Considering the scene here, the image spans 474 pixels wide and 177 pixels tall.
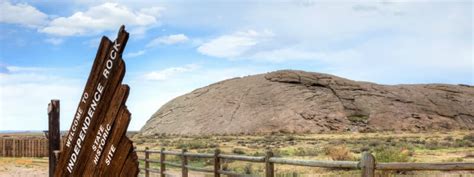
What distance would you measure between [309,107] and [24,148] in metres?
51.4

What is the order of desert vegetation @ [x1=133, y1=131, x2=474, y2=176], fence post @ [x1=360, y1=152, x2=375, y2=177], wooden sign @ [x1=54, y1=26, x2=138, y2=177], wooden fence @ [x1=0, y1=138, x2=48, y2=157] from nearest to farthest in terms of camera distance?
wooden sign @ [x1=54, y1=26, x2=138, y2=177], fence post @ [x1=360, y1=152, x2=375, y2=177], desert vegetation @ [x1=133, y1=131, x2=474, y2=176], wooden fence @ [x1=0, y1=138, x2=48, y2=157]

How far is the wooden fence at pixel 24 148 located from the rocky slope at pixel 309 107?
41898mm

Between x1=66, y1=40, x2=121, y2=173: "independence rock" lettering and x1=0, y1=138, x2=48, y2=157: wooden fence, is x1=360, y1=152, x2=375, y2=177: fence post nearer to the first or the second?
x1=66, y1=40, x2=121, y2=173: "independence rock" lettering

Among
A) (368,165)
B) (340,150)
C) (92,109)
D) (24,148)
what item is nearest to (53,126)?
(92,109)

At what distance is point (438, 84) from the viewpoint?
105812mm

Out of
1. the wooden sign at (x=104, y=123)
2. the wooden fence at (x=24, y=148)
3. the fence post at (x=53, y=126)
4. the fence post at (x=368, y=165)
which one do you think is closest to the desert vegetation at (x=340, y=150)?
the fence post at (x=368, y=165)

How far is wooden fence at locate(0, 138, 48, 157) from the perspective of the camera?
128 ft

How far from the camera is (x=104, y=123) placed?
4176 mm

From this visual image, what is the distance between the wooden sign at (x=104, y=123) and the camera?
13.3 ft

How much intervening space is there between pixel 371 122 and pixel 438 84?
27438mm

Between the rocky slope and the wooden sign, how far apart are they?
7473 cm

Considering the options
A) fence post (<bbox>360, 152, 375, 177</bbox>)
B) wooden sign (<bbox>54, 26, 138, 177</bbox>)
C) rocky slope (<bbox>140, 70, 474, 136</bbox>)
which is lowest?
fence post (<bbox>360, 152, 375, 177</bbox>)

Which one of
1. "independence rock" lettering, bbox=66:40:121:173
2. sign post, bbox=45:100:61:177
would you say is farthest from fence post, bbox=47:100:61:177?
"independence rock" lettering, bbox=66:40:121:173

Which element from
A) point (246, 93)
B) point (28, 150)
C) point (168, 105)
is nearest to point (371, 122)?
point (246, 93)
